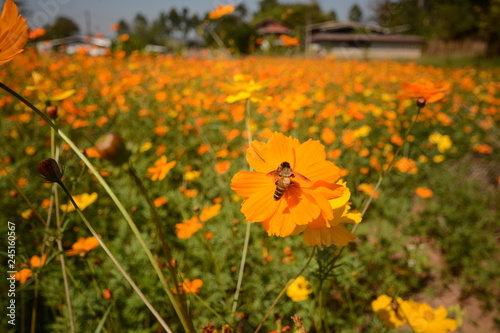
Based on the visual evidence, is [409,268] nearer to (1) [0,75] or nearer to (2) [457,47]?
(1) [0,75]

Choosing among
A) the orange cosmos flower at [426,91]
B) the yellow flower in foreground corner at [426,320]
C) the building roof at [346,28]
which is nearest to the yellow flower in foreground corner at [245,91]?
the orange cosmos flower at [426,91]

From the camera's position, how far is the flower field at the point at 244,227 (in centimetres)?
44

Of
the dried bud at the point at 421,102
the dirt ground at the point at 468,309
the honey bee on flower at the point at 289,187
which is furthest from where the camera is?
the dirt ground at the point at 468,309

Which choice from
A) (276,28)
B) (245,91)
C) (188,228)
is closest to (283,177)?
(245,91)

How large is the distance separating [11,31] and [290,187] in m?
0.40

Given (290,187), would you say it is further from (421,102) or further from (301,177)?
(421,102)

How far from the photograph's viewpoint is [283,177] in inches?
16.7

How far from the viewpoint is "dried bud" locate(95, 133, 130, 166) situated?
0.92ft

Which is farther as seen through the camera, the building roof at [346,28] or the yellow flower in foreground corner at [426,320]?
the building roof at [346,28]

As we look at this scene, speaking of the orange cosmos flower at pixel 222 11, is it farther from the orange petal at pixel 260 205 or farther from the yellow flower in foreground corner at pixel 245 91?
the orange petal at pixel 260 205

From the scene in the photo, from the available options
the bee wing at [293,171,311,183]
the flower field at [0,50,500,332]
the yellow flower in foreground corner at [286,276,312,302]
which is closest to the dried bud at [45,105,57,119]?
the flower field at [0,50,500,332]

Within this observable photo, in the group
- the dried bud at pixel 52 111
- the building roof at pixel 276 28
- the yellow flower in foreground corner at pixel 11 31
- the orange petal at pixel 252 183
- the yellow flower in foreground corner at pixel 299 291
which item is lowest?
the yellow flower in foreground corner at pixel 299 291

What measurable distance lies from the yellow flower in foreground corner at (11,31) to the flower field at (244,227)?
137mm

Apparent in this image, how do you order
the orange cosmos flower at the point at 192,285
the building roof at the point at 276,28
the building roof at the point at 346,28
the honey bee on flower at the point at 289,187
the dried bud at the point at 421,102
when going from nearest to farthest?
1. the honey bee on flower at the point at 289,187
2. the dried bud at the point at 421,102
3. the orange cosmos flower at the point at 192,285
4. the building roof at the point at 276,28
5. the building roof at the point at 346,28
